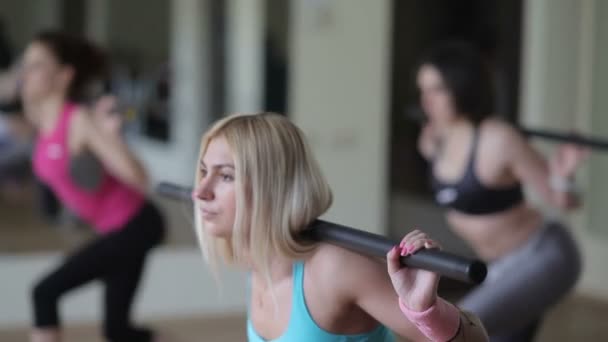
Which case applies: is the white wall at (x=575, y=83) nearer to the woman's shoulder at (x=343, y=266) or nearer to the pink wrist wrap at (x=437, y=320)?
the woman's shoulder at (x=343, y=266)

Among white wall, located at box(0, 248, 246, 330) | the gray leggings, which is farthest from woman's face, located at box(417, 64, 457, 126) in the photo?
white wall, located at box(0, 248, 246, 330)

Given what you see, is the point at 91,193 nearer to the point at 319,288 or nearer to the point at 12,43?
the point at 12,43

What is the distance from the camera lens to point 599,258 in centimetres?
481

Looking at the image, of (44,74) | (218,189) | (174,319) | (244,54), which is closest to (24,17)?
(44,74)

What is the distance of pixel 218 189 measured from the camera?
1713 millimetres

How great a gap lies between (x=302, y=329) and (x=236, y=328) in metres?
2.74

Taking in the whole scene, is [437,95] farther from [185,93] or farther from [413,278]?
[185,93]

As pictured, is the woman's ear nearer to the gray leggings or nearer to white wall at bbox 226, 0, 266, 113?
white wall at bbox 226, 0, 266, 113

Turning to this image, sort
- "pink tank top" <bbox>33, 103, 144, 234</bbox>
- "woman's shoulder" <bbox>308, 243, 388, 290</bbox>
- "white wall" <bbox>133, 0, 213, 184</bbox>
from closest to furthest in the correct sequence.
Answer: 1. "woman's shoulder" <bbox>308, 243, 388, 290</bbox>
2. "pink tank top" <bbox>33, 103, 144, 234</bbox>
3. "white wall" <bbox>133, 0, 213, 184</bbox>

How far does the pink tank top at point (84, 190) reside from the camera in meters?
3.07

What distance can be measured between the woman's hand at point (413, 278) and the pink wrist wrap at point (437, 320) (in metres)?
0.01

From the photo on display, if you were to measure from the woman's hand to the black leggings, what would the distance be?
1732mm

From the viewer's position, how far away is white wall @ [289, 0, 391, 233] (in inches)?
182

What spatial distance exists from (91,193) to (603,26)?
2780 mm
